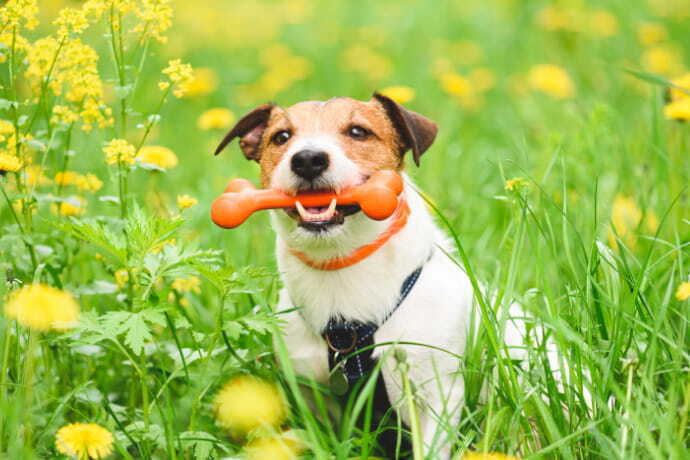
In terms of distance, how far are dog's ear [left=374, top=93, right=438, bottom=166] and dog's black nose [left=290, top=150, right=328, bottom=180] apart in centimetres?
38

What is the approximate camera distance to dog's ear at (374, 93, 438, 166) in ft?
10.3

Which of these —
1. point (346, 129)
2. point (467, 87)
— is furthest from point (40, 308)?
point (467, 87)

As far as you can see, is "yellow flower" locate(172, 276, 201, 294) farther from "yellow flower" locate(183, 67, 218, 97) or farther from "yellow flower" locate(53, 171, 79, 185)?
"yellow flower" locate(183, 67, 218, 97)

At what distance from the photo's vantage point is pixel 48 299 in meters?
2.12

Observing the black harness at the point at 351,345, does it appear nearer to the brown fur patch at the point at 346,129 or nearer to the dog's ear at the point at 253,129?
the brown fur patch at the point at 346,129

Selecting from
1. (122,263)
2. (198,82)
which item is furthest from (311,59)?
(122,263)

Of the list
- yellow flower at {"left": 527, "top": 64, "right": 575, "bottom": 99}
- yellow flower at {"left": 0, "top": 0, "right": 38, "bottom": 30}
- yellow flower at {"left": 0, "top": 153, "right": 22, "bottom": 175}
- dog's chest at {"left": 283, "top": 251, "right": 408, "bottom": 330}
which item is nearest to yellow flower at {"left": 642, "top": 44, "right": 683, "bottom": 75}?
yellow flower at {"left": 527, "top": 64, "right": 575, "bottom": 99}

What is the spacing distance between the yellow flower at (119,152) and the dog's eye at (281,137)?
2.04 feet

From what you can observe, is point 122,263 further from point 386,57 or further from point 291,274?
point 386,57

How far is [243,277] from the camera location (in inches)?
97.2

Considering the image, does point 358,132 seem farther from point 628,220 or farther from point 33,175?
point 628,220

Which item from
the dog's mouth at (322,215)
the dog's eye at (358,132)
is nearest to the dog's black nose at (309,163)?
the dog's mouth at (322,215)

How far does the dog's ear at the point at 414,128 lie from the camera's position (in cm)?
314

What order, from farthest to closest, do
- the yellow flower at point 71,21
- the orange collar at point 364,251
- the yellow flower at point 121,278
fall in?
1. the yellow flower at point 121,278
2. the orange collar at point 364,251
3. the yellow flower at point 71,21
